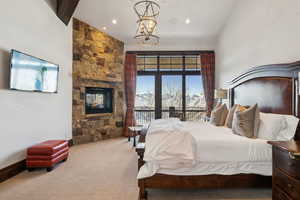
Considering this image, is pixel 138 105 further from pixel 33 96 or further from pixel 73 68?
pixel 33 96

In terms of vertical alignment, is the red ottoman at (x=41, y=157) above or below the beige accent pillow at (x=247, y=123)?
below

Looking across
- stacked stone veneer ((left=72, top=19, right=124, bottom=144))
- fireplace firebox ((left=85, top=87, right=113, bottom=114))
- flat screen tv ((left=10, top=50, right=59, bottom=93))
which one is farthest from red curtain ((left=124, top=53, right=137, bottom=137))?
flat screen tv ((left=10, top=50, right=59, bottom=93))

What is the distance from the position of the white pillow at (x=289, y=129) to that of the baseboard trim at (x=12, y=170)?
13.7ft

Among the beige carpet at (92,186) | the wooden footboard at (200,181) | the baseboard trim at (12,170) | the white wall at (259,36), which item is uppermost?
the white wall at (259,36)

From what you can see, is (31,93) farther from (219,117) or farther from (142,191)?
(219,117)

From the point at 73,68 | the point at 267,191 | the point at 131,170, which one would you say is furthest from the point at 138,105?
the point at 267,191

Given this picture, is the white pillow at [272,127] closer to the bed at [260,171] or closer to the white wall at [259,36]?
the bed at [260,171]

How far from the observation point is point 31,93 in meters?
3.41

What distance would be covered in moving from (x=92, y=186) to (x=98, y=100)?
348 centimetres

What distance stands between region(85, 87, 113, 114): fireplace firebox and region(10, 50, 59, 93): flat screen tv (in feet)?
4.87

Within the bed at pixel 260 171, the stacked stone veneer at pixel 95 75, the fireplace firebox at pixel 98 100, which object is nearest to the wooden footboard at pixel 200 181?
the bed at pixel 260 171

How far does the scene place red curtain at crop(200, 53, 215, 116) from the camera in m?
6.44

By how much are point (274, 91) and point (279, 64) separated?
44 cm

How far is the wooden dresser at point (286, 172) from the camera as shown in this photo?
66.9 inches
